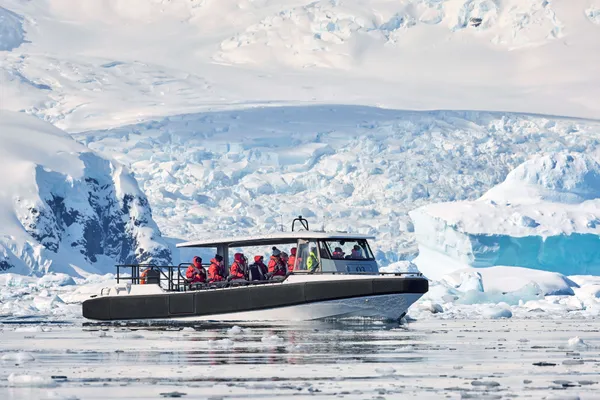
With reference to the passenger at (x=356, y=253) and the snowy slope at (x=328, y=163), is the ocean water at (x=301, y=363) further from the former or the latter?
the snowy slope at (x=328, y=163)

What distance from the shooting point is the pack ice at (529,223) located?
58594 millimetres

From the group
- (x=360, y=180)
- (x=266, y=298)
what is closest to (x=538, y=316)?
(x=266, y=298)

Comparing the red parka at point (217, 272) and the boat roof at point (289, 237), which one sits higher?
the boat roof at point (289, 237)

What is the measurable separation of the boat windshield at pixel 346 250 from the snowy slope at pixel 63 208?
5494cm

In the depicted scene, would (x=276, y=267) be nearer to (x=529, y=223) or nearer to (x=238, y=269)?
(x=238, y=269)

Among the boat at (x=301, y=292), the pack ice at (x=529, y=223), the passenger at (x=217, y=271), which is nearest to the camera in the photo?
the boat at (x=301, y=292)

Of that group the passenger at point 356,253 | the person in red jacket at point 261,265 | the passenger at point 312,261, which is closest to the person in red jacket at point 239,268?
the person in red jacket at point 261,265

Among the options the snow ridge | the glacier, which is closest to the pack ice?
the glacier

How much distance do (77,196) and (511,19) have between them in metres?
73.1

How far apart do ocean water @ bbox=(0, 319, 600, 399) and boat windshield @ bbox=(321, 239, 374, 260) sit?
8.59ft

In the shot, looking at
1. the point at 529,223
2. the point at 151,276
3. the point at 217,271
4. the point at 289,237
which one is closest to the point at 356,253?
the point at 289,237

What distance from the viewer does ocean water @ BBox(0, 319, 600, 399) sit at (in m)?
13.1

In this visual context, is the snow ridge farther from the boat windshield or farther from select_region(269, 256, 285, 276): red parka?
the boat windshield

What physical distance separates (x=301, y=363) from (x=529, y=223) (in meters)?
43.2
